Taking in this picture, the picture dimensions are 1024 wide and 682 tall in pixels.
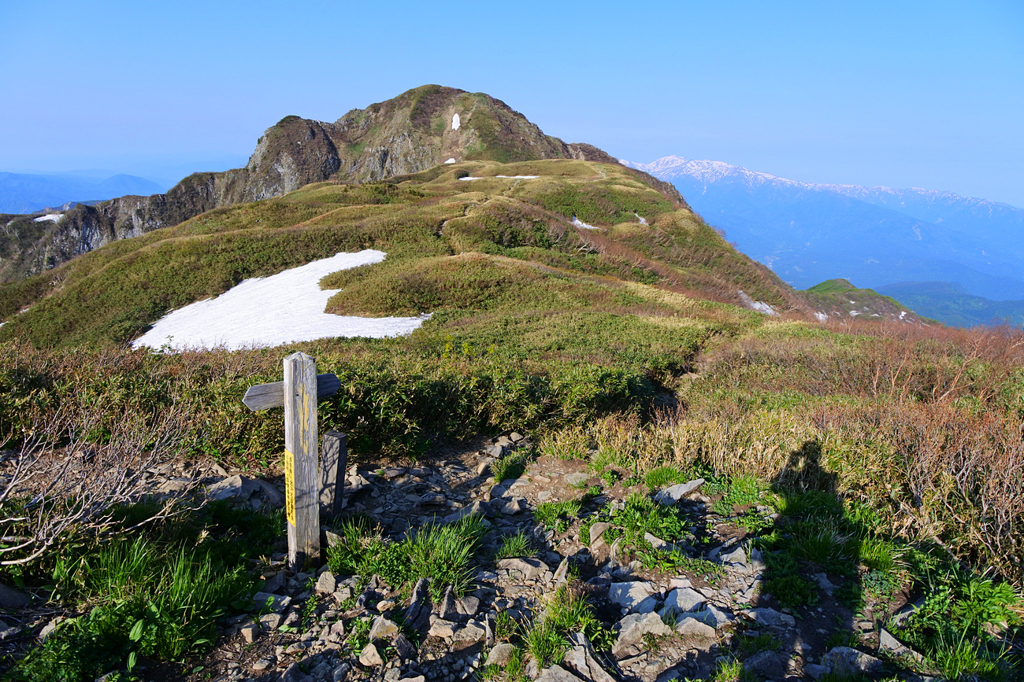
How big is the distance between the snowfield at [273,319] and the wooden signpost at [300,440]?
10.0 metres

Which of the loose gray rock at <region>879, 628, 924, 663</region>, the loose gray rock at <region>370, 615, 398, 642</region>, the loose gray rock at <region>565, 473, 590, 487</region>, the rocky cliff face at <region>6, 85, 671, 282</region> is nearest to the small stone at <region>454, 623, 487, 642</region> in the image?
the loose gray rock at <region>370, 615, 398, 642</region>

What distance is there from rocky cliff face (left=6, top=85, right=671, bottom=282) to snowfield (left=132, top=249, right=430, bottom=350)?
6519 centimetres

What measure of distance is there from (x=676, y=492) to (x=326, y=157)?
112242mm

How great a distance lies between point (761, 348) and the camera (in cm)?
1395

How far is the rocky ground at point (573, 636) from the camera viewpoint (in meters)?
3.39

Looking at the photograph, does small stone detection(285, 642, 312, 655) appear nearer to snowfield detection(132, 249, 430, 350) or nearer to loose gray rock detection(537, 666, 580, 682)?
loose gray rock detection(537, 666, 580, 682)

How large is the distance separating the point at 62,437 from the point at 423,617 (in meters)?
5.18

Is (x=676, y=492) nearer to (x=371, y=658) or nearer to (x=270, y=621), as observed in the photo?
(x=371, y=658)

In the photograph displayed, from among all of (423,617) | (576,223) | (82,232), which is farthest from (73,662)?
(82,232)

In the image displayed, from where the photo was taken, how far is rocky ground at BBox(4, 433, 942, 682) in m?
3.39

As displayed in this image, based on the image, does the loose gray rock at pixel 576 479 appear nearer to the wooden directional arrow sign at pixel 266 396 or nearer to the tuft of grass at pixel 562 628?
the tuft of grass at pixel 562 628

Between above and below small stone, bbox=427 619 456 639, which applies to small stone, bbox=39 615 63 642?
above

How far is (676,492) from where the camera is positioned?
19.0ft

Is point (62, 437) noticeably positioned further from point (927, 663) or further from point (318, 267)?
point (318, 267)
